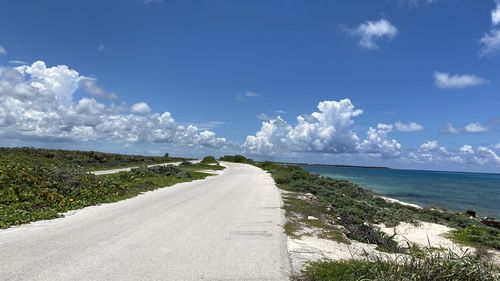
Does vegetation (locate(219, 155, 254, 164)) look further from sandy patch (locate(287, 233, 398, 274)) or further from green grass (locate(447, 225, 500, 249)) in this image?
sandy patch (locate(287, 233, 398, 274))

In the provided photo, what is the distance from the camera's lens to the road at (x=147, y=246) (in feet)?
26.5

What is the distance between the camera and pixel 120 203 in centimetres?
1873

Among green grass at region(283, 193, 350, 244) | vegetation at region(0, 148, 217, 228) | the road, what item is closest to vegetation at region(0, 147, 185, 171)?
vegetation at region(0, 148, 217, 228)

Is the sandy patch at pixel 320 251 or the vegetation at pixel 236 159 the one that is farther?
the vegetation at pixel 236 159

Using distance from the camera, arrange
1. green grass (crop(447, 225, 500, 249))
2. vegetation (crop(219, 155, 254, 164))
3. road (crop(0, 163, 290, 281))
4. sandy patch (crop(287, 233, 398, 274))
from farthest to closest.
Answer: vegetation (crop(219, 155, 254, 164)) < green grass (crop(447, 225, 500, 249)) < sandy patch (crop(287, 233, 398, 274)) < road (crop(0, 163, 290, 281))

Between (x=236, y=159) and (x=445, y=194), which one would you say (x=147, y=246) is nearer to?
(x=445, y=194)

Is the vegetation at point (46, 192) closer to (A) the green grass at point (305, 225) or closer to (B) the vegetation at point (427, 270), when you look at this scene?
(A) the green grass at point (305, 225)

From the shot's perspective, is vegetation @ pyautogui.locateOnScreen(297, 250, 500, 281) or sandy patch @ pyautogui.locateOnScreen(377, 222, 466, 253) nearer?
vegetation @ pyautogui.locateOnScreen(297, 250, 500, 281)

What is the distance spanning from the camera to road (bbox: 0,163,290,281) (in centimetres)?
806

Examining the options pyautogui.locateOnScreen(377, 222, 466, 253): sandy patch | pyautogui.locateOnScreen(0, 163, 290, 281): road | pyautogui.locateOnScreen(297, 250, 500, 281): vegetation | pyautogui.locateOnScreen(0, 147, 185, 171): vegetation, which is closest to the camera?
pyautogui.locateOnScreen(297, 250, 500, 281): vegetation

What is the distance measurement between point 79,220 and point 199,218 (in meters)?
3.88

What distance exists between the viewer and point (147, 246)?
407 inches

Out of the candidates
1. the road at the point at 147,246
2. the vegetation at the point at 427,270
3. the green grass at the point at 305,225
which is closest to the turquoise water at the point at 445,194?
the green grass at the point at 305,225

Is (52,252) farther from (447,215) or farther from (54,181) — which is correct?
(447,215)
